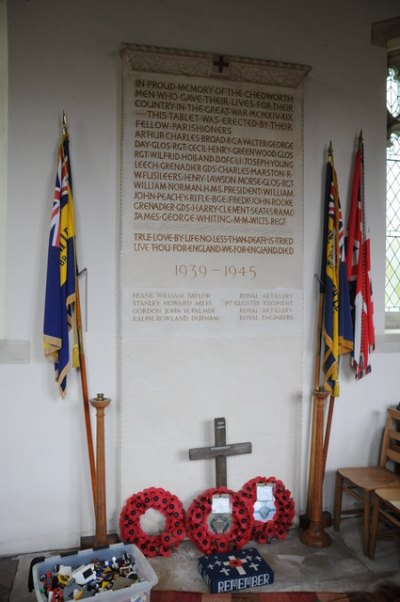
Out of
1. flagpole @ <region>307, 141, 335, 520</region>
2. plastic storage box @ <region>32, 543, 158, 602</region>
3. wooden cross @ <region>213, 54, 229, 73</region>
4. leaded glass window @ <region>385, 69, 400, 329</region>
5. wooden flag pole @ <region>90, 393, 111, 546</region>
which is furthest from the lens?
leaded glass window @ <region>385, 69, 400, 329</region>

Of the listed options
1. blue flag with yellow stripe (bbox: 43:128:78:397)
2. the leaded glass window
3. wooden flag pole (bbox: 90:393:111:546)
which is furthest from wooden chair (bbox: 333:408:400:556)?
blue flag with yellow stripe (bbox: 43:128:78:397)

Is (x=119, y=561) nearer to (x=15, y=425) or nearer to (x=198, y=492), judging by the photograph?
(x=198, y=492)

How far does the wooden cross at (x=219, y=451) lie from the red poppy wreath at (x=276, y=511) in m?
0.16

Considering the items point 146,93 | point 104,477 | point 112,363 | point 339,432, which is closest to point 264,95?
point 146,93

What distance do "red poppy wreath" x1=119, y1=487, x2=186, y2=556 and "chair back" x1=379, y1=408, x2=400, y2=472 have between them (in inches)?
50.2

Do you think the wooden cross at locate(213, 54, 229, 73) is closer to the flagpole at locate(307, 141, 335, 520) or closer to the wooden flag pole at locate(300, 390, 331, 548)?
the flagpole at locate(307, 141, 335, 520)

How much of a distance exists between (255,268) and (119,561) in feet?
5.47

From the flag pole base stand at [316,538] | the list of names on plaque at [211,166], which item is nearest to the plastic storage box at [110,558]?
the flag pole base stand at [316,538]

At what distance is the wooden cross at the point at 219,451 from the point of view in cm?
281

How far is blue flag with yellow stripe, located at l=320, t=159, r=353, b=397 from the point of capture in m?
2.88

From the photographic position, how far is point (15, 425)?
267cm

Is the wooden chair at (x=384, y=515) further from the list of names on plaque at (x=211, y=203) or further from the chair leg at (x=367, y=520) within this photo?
the list of names on plaque at (x=211, y=203)

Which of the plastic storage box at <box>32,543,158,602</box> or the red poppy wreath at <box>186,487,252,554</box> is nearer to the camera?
the plastic storage box at <box>32,543,158,602</box>

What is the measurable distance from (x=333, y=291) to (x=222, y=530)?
57.0 inches
